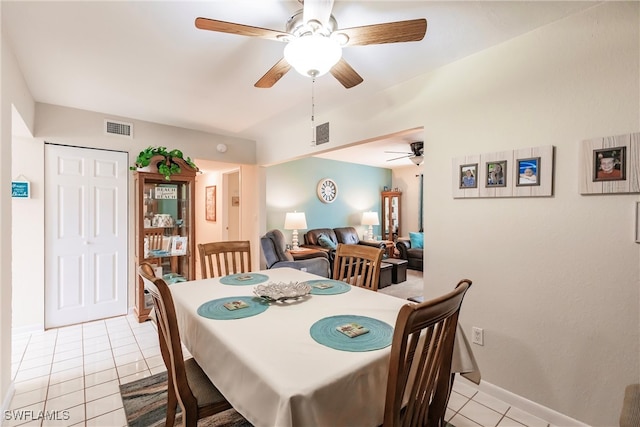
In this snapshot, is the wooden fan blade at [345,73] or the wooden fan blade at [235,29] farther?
the wooden fan blade at [345,73]

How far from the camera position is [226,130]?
12.9ft

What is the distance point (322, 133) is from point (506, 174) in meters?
1.95

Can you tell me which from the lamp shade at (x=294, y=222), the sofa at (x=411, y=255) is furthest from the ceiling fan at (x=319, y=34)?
the sofa at (x=411, y=255)

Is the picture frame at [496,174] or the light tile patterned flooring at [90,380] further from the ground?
the picture frame at [496,174]

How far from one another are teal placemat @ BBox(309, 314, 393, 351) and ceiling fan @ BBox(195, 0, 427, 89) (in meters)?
1.20

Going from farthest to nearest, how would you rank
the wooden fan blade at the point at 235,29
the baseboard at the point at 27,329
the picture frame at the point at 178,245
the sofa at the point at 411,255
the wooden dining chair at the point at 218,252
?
the sofa at the point at 411,255
the picture frame at the point at 178,245
the baseboard at the point at 27,329
the wooden dining chair at the point at 218,252
the wooden fan blade at the point at 235,29

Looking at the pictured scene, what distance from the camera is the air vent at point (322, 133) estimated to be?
325cm

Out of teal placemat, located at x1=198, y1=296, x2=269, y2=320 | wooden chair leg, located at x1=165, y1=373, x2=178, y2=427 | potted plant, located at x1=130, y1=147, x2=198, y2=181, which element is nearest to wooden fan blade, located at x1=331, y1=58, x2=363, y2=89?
teal placemat, located at x1=198, y1=296, x2=269, y2=320

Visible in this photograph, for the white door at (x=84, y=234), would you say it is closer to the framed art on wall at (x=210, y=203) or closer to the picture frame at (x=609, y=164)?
the framed art on wall at (x=210, y=203)

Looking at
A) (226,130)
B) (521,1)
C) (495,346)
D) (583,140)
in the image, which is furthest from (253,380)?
(226,130)

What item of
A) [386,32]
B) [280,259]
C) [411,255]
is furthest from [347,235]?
[386,32]

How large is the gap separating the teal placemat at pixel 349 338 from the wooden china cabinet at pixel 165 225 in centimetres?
283

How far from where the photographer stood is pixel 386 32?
1394mm

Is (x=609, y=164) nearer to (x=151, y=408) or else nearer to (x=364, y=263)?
(x=364, y=263)
